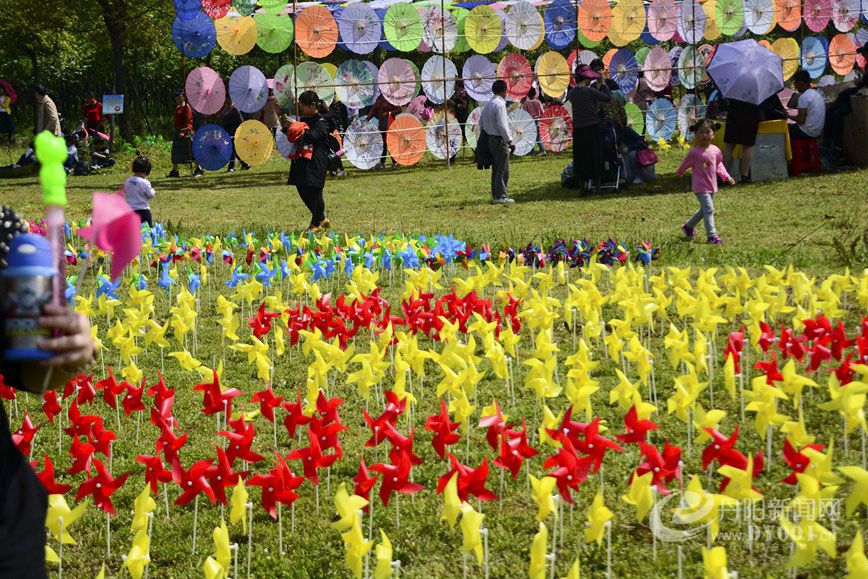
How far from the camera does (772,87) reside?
45.9 ft

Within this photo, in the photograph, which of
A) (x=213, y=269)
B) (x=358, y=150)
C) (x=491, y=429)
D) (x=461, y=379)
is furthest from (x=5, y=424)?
(x=358, y=150)

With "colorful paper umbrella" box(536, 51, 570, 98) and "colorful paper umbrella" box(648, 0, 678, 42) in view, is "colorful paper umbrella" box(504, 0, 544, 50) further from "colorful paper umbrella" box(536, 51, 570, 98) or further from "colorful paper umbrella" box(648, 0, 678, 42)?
"colorful paper umbrella" box(648, 0, 678, 42)

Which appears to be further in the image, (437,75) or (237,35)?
(437,75)

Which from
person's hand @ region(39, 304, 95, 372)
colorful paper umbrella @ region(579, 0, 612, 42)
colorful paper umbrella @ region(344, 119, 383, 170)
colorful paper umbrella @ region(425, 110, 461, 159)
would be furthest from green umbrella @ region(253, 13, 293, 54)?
person's hand @ region(39, 304, 95, 372)

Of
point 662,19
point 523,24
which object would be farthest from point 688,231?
point 662,19

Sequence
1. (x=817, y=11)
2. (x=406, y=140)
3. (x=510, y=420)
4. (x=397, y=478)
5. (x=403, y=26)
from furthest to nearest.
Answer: (x=817, y=11), (x=406, y=140), (x=403, y=26), (x=510, y=420), (x=397, y=478)

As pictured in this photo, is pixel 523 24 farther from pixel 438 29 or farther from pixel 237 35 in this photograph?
pixel 237 35

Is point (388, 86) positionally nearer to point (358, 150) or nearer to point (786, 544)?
point (358, 150)

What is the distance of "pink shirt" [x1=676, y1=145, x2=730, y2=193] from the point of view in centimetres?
1028

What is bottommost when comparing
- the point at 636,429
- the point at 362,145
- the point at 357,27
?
the point at 636,429

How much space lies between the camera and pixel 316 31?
1836 centimetres

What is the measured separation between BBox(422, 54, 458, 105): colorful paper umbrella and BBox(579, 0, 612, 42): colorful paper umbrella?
2.72 metres

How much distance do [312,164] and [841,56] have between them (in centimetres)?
1549

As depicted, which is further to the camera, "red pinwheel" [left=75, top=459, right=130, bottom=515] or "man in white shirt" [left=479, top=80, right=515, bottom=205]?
"man in white shirt" [left=479, top=80, right=515, bottom=205]
